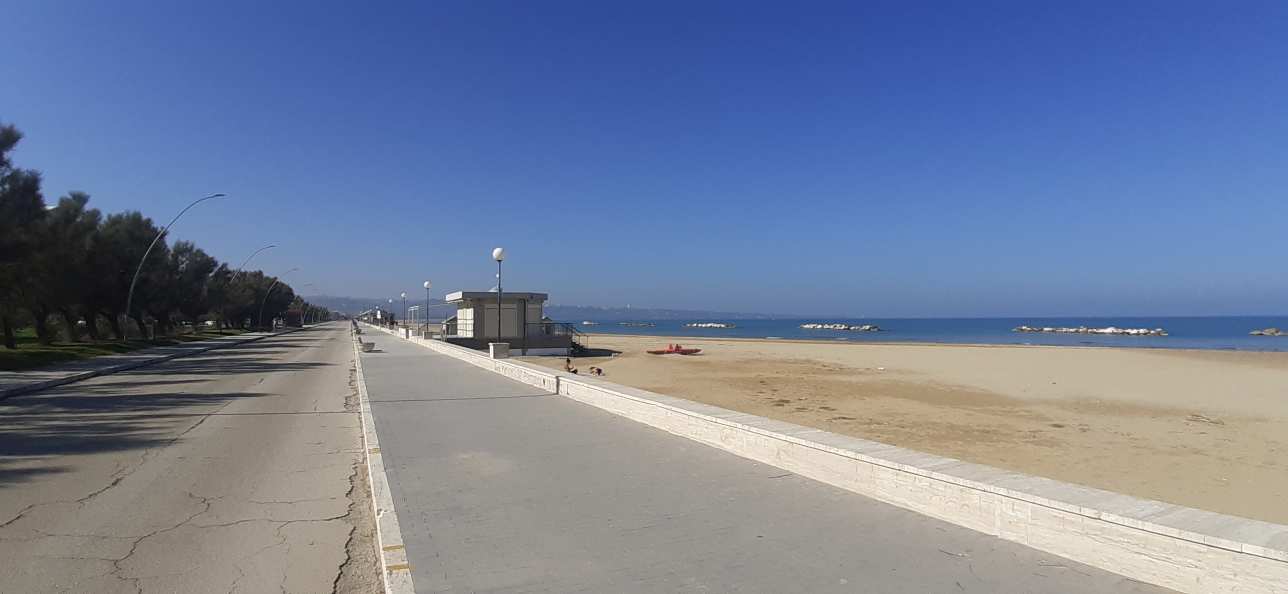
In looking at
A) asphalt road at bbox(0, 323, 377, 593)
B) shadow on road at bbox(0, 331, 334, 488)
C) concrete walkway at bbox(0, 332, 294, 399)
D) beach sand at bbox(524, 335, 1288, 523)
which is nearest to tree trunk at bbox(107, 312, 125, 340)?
concrete walkway at bbox(0, 332, 294, 399)

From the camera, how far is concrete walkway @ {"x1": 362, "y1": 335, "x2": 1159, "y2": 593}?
157 inches

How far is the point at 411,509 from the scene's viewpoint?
17.9 feet

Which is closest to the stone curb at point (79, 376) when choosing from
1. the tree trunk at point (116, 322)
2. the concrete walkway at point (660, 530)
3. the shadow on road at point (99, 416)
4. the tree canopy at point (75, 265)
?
the shadow on road at point (99, 416)

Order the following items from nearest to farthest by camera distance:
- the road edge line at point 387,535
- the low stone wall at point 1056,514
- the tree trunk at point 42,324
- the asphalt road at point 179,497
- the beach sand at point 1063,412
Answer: the low stone wall at point 1056,514 → the road edge line at point 387,535 → the asphalt road at point 179,497 → the beach sand at point 1063,412 → the tree trunk at point 42,324

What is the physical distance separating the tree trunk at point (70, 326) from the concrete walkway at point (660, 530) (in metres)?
37.5

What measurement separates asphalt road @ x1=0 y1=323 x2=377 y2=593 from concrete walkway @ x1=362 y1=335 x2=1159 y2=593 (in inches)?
27.3

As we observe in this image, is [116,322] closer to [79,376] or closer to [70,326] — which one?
[70,326]

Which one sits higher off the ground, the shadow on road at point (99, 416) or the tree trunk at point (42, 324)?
the tree trunk at point (42, 324)

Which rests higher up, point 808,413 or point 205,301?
point 205,301

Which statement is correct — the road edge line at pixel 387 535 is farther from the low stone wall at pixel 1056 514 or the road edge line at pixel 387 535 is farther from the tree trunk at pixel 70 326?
the tree trunk at pixel 70 326

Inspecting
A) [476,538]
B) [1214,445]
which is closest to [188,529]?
[476,538]

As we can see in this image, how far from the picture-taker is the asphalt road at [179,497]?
459cm

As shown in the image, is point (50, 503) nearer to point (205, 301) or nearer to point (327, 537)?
point (327, 537)

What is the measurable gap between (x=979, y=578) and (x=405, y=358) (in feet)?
77.0
